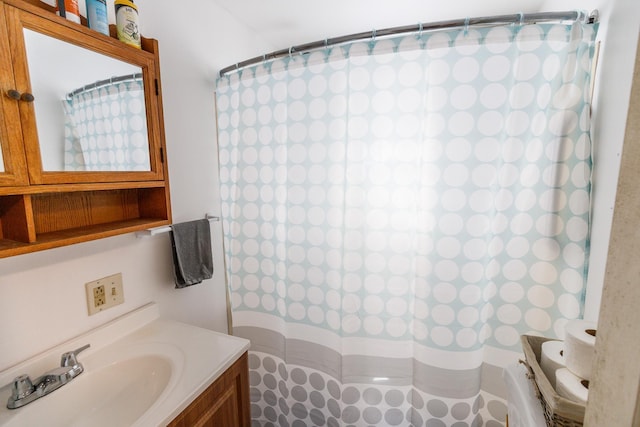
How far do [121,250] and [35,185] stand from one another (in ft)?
1.57

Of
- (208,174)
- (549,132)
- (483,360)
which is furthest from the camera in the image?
(208,174)

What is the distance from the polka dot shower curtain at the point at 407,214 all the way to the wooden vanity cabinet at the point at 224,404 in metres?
0.45

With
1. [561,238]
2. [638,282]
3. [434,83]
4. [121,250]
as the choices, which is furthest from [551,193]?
[121,250]

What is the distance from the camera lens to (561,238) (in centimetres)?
105

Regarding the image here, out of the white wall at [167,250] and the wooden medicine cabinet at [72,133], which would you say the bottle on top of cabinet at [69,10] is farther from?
the white wall at [167,250]

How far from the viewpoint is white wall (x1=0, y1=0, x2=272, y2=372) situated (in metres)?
0.87

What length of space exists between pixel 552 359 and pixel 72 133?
158cm

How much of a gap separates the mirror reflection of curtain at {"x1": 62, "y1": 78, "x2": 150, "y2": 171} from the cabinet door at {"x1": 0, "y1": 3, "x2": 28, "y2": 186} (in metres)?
0.13

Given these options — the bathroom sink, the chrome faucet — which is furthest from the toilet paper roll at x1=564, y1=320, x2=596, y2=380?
the chrome faucet

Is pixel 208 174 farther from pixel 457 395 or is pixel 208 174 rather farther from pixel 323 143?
pixel 457 395

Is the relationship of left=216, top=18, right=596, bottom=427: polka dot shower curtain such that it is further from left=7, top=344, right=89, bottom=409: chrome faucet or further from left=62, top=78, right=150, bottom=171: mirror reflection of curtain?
left=7, top=344, right=89, bottom=409: chrome faucet

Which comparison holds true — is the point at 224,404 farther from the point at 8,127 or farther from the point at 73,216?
the point at 8,127

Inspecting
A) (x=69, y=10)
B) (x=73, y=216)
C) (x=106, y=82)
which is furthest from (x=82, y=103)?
(x=73, y=216)

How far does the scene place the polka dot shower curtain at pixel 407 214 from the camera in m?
1.04
